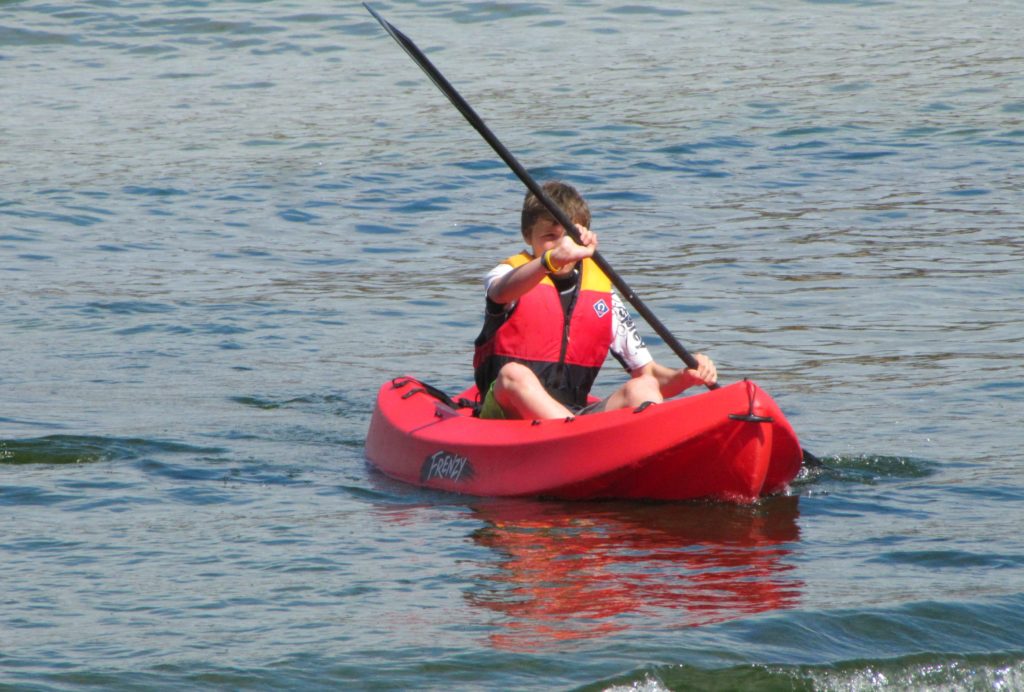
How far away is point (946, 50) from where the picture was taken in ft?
55.1

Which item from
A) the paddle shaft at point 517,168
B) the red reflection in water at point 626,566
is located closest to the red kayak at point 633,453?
the red reflection in water at point 626,566

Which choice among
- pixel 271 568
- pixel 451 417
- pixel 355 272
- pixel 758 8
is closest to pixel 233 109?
pixel 355 272

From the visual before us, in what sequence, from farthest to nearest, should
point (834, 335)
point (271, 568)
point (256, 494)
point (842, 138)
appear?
point (842, 138), point (834, 335), point (256, 494), point (271, 568)

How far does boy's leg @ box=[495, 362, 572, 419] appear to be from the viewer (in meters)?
5.56

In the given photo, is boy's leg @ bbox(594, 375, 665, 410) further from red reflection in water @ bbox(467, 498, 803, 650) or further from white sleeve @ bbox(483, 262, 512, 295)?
white sleeve @ bbox(483, 262, 512, 295)

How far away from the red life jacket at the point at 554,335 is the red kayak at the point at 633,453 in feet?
0.88

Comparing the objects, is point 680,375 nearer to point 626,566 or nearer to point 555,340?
point 555,340

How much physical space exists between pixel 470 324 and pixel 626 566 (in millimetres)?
4509

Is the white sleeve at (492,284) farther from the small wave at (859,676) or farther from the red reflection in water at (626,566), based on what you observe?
the small wave at (859,676)

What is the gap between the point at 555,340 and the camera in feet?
18.7

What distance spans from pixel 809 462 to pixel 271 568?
2100 millimetres


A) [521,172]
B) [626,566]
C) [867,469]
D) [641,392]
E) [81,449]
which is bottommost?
[81,449]

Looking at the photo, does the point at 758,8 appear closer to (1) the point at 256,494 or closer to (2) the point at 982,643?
(1) the point at 256,494

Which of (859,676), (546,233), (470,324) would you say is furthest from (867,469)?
(470,324)
